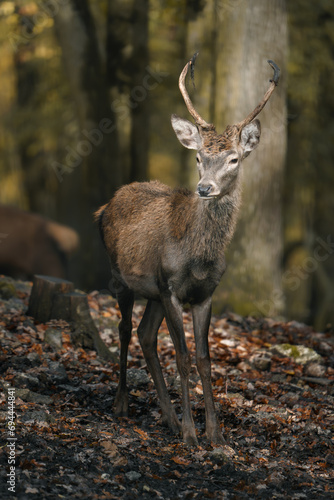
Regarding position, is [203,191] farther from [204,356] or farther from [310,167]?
[310,167]

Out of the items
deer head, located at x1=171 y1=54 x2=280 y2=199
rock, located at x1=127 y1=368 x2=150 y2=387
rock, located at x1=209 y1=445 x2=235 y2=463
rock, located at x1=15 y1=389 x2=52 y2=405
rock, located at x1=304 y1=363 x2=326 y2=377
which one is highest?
deer head, located at x1=171 y1=54 x2=280 y2=199

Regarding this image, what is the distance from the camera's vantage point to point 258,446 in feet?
20.9

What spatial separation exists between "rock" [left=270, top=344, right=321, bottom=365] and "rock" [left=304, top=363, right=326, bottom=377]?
260mm

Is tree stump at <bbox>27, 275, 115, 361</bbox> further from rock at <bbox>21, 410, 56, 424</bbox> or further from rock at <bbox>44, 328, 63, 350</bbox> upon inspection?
rock at <bbox>21, 410, 56, 424</bbox>

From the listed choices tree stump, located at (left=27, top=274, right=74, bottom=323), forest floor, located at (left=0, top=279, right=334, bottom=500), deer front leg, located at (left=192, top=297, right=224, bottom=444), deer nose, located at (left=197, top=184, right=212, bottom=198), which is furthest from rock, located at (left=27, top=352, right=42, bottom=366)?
deer nose, located at (left=197, top=184, right=212, bottom=198)

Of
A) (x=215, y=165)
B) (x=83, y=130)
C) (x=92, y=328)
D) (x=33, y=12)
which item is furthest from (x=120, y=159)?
(x=215, y=165)

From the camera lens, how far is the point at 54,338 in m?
8.46

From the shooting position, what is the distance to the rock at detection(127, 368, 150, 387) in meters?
7.70

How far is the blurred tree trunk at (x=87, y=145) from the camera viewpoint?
1388 centimetres

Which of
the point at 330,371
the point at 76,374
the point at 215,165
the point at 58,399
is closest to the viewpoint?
the point at 215,165

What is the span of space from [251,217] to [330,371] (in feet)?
11.0

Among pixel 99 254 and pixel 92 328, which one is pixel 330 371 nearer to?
pixel 92 328

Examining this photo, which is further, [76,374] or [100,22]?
[100,22]

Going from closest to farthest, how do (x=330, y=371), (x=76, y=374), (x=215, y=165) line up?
(x=215, y=165), (x=76, y=374), (x=330, y=371)
